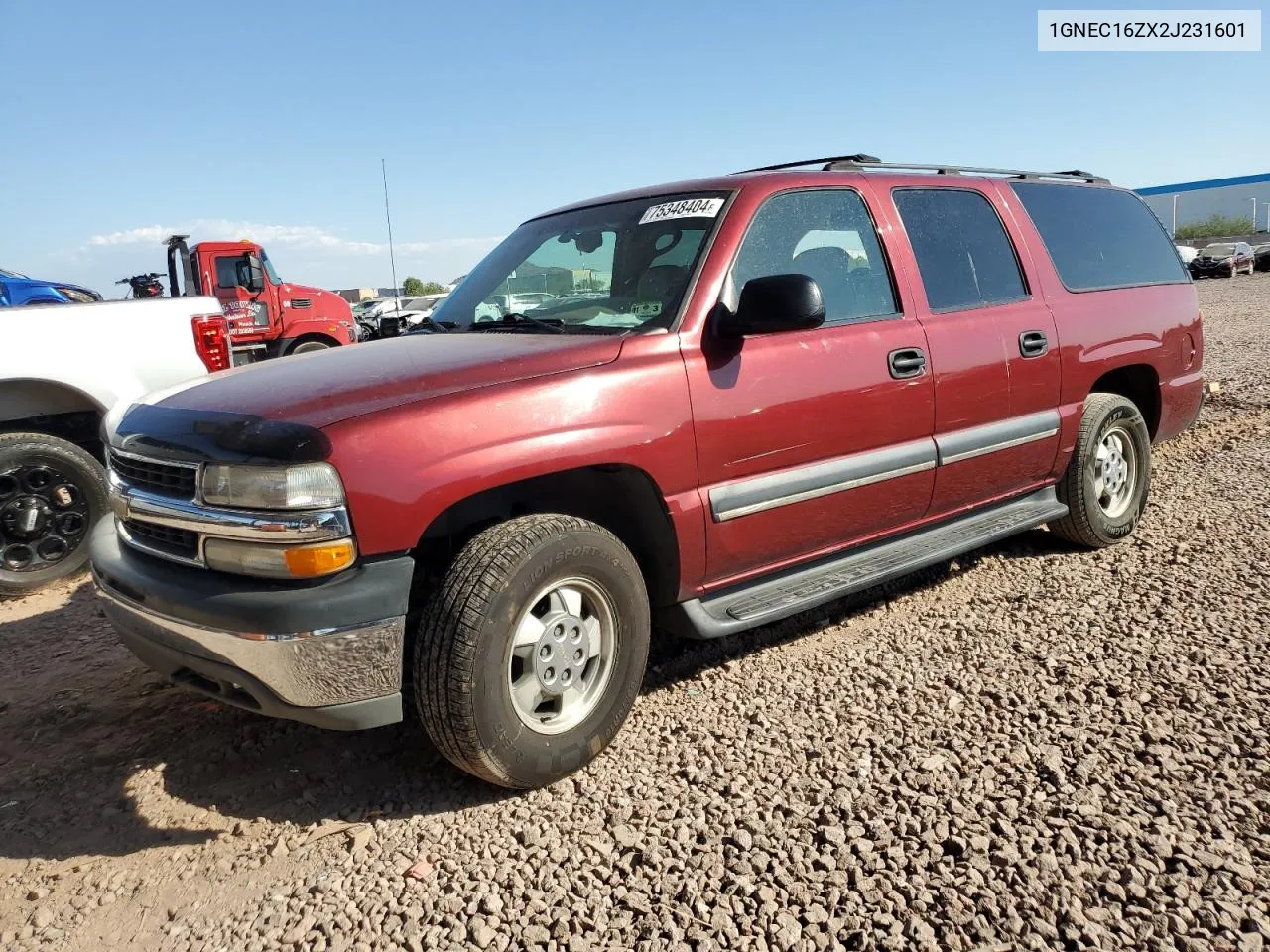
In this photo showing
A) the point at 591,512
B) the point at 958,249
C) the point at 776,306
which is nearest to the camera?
the point at 776,306

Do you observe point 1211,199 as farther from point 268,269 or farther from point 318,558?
point 318,558

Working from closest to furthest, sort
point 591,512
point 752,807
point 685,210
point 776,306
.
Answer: point 752,807 < point 776,306 < point 591,512 < point 685,210

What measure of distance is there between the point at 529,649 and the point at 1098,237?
3890 mm

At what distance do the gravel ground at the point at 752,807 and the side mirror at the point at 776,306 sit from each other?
4.31 ft

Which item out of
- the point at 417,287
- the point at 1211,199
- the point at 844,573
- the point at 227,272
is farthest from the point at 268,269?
the point at 1211,199

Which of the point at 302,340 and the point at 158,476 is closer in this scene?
the point at 158,476

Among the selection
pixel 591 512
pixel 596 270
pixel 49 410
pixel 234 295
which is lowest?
pixel 591 512

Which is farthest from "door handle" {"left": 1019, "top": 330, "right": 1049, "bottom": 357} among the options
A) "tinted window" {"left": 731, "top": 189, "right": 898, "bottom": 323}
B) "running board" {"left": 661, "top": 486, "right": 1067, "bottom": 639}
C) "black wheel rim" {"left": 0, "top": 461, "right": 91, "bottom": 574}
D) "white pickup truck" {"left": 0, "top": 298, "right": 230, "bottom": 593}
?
"black wheel rim" {"left": 0, "top": 461, "right": 91, "bottom": 574}

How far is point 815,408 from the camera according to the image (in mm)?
3264

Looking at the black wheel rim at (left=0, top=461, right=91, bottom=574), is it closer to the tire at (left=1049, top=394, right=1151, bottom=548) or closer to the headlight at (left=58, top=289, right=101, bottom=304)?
the tire at (left=1049, top=394, right=1151, bottom=548)

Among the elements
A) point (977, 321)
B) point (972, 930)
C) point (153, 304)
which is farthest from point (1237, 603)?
point (153, 304)

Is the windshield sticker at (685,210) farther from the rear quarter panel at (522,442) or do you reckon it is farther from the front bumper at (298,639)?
the front bumper at (298,639)

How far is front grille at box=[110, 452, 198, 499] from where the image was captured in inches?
100

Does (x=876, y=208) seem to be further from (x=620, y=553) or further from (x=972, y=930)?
(x=972, y=930)
